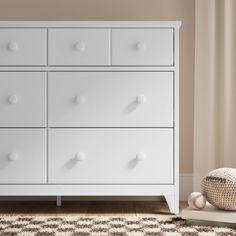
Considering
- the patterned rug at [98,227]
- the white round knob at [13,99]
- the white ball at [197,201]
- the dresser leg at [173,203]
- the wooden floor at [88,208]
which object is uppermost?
the white round knob at [13,99]

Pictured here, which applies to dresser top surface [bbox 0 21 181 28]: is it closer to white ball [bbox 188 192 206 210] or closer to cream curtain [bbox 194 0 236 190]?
cream curtain [bbox 194 0 236 190]

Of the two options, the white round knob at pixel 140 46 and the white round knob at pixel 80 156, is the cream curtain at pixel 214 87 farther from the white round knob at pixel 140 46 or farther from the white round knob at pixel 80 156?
the white round knob at pixel 80 156

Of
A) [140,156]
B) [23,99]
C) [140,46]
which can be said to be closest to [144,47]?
[140,46]

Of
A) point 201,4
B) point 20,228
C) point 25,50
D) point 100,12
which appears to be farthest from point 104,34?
point 20,228

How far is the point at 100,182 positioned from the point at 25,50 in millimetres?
681

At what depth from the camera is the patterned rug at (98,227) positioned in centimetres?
192

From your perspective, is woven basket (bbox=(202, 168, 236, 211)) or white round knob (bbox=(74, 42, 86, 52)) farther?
white round knob (bbox=(74, 42, 86, 52))

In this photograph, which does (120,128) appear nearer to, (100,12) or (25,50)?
(25,50)

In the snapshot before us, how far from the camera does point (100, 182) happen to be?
89.2 inches

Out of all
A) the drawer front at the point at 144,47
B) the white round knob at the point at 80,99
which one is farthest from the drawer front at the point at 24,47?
the drawer front at the point at 144,47

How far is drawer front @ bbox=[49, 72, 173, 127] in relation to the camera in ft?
7.43

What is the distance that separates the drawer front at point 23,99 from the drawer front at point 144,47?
0.36 m

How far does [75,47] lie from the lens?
227cm

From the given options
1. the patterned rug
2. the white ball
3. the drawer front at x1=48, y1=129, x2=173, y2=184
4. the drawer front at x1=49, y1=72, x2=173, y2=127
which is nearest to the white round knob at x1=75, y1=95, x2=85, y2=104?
the drawer front at x1=49, y1=72, x2=173, y2=127
